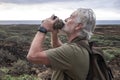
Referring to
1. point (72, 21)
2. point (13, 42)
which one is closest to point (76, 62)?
point (72, 21)

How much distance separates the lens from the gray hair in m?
4.97

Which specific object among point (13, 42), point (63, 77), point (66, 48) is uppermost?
point (66, 48)

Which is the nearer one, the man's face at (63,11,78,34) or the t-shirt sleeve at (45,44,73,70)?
the t-shirt sleeve at (45,44,73,70)

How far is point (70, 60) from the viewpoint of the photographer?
16.0ft

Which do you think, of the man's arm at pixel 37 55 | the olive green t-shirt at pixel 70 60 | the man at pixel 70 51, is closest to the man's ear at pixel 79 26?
the man at pixel 70 51

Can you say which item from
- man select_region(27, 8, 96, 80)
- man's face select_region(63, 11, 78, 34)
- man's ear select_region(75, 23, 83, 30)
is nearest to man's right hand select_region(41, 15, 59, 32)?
man select_region(27, 8, 96, 80)

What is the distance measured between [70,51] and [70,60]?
101 mm

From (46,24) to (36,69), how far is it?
1183 cm

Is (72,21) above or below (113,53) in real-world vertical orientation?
above

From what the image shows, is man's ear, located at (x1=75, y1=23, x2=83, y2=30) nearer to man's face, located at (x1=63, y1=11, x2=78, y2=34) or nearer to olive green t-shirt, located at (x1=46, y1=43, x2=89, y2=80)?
man's face, located at (x1=63, y1=11, x2=78, y2=34)

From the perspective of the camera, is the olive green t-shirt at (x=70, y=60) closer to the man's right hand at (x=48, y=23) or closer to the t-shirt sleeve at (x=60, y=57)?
the t-shirt sleeve at (x=60, y=57)

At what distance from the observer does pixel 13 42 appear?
26891 mm

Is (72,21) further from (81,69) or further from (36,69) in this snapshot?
(36,69)

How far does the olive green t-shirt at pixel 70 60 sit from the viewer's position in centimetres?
483
